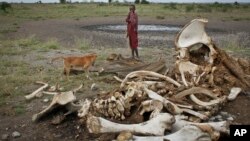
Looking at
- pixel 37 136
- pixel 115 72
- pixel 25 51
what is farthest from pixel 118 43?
pixel 37 136

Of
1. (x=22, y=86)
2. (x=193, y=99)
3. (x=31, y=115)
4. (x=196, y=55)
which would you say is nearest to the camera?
(x=193, y=99)

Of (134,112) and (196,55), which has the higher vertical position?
(196,55)

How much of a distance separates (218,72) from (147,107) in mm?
2238

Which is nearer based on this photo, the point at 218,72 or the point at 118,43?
the point at 218,72

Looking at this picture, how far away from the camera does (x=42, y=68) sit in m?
11.5

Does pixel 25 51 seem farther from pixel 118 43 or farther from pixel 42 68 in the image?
pixel 118 43

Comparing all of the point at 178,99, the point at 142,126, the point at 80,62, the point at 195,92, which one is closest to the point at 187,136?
the point at 142,126

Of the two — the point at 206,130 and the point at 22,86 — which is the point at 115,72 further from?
the point at 206,130

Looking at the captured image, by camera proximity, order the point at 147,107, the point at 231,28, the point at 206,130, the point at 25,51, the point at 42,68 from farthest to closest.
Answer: the point at 231,28, the point at 25,51, the point at 42,68, the point at 147,107, the point at 206,130

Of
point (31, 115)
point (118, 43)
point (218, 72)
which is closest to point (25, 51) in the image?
point (118, 43)

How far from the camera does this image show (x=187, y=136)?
189 inches

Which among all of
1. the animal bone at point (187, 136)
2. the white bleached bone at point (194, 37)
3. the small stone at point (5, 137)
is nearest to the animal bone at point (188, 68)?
the white bleached bone at point (194, 37)

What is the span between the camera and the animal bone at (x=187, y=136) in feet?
15.7

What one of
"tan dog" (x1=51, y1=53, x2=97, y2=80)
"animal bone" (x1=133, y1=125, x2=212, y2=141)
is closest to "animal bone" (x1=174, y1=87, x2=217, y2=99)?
"animal bone" (x1=133, y1=125, x2=212, y2=141)
